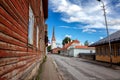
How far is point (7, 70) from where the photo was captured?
350 cm

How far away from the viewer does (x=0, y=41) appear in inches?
118

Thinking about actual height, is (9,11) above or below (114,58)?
above

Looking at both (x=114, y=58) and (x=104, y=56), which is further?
(x=104, y=56)

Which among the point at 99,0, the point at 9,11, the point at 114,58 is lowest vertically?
the point at 114,58

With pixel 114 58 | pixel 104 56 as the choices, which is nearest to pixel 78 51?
pixel 104 56

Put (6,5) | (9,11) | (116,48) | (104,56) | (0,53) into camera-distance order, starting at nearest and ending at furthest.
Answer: (0,53), (6,5), (9,11), (116,48), (104,56)

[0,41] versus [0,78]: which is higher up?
[0,41]

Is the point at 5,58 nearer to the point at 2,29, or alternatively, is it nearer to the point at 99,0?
the point at 2,29

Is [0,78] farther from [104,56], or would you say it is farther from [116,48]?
[104,56]

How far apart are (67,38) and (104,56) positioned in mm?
104265

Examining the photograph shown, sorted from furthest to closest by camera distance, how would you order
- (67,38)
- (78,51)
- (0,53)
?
1. (67,38)
2. (78,51)
3. (0,53)

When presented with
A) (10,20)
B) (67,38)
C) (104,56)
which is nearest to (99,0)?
(104,56)

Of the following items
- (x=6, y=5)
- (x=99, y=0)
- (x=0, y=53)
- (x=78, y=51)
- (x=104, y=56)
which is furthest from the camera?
(x=78, y=51)

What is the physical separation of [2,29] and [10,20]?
0.60 m
